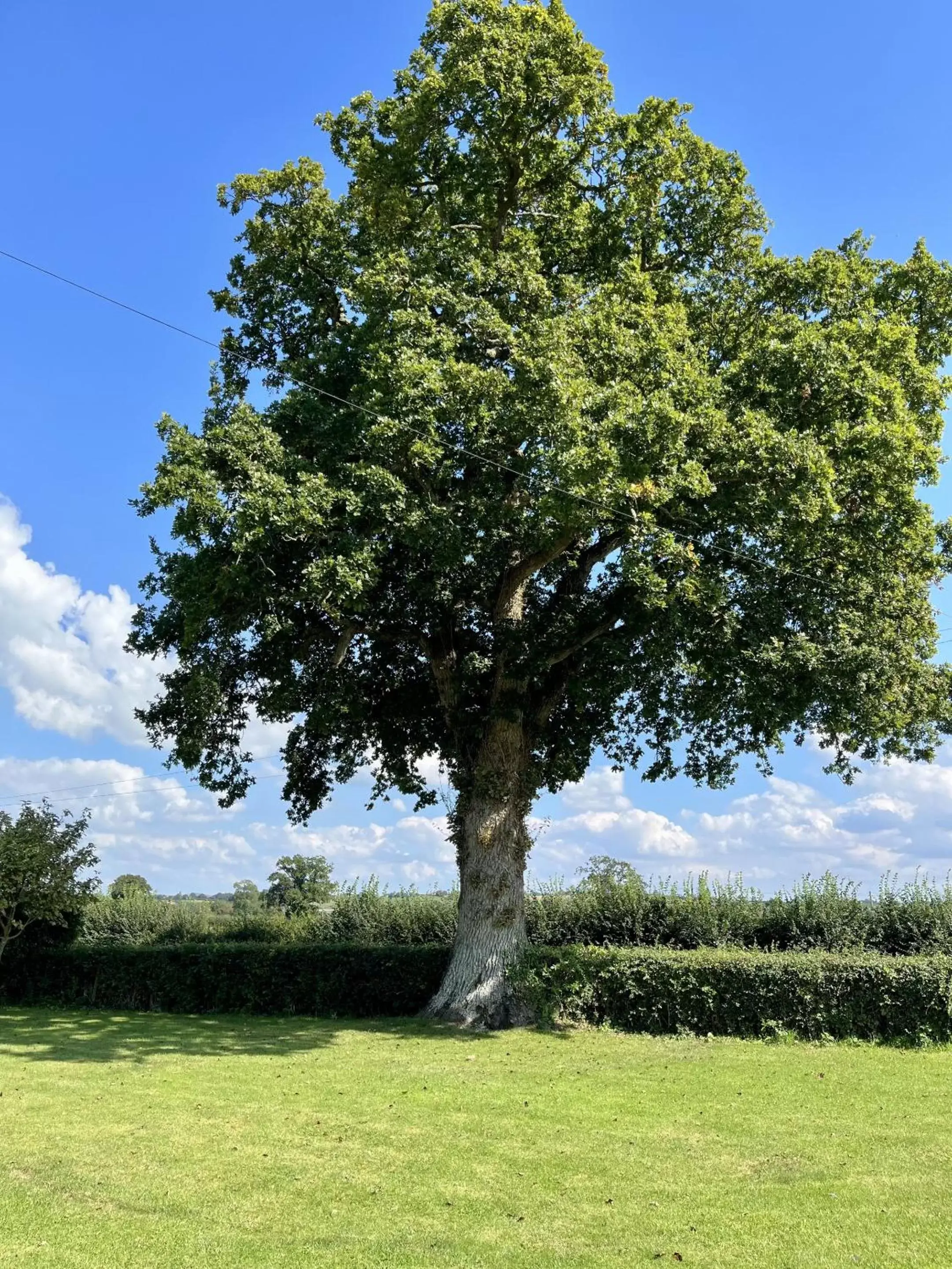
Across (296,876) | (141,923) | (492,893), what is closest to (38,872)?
(141,923)

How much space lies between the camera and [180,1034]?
15836mm

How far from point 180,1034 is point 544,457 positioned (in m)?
11.2

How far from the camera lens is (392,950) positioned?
→ 18703mm

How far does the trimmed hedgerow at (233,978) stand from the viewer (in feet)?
60.7

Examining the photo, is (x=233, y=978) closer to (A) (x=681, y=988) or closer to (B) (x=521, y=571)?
(A) (x=681, y=988)

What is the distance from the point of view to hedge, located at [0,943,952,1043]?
49.1 ft

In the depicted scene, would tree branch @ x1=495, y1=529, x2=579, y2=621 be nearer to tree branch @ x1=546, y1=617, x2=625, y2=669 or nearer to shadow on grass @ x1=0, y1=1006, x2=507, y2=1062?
tree branch @ x1=546, y1=617, x2=625, y2=669

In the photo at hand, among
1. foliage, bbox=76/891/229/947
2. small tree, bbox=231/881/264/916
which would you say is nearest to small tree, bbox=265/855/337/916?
small tree, bbox=231/881/264/916

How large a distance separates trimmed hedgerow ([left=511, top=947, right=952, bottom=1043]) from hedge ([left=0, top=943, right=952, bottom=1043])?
0.05 ft

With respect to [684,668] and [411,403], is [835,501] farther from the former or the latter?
[411,403]

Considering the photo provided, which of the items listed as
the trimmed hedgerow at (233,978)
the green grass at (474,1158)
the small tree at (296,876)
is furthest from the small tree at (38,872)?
the small tree at (296,876)

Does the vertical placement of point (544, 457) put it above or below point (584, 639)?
above

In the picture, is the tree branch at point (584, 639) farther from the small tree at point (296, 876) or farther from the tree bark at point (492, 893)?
the small tree at point (296, 876)

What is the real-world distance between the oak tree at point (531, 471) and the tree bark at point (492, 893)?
6 centimetres
